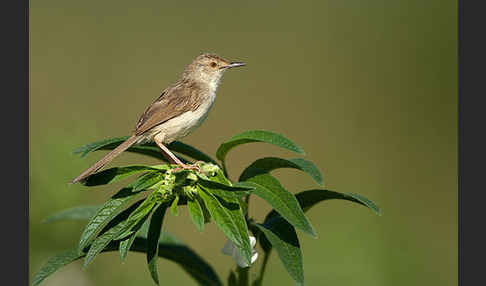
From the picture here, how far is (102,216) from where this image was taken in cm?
205

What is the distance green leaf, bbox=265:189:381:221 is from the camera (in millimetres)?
2070

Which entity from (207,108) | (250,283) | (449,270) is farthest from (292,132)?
(250,283)

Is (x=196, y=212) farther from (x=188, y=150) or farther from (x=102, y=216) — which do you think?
(x=188, y=150)

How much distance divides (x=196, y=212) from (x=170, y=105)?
5.19 ft

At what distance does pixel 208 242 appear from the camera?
6.82 m

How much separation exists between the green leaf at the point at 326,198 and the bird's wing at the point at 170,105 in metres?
1.26

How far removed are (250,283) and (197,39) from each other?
Answer: 8981 millimetres

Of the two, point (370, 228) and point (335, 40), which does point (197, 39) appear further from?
point (370, 228)

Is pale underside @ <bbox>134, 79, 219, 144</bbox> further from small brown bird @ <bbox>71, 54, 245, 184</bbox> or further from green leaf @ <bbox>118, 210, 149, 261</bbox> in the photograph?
green leaf @ <bbox>118, 210, 149, 261</bbox>

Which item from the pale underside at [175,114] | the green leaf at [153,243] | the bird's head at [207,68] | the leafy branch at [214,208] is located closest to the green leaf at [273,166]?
the leafy branch at [214,208]

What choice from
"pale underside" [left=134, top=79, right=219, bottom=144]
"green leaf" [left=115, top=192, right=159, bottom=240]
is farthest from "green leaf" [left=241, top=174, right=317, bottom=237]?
"pale underside" [left=134, top=79, right=219, bottom=144]

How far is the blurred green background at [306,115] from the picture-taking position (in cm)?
470

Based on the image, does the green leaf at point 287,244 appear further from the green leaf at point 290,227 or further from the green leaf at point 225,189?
the green leaf at point 225,189

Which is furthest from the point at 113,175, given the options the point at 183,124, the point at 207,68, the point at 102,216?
the point at 207,68
